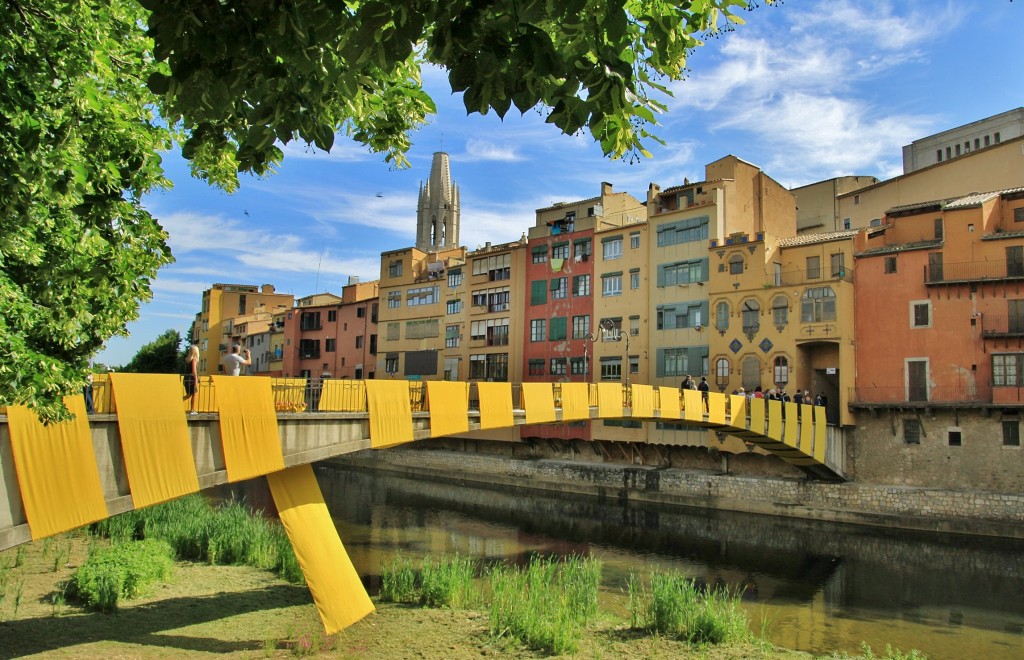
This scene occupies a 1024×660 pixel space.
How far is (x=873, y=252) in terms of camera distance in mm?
33750

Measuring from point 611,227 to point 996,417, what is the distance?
73.2 ft

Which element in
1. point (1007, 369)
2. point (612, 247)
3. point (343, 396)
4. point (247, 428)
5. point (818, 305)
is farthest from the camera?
point (612, 247)

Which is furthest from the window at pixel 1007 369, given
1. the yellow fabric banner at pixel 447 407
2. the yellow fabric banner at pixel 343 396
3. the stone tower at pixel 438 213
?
the stone tower at pixel 438 213

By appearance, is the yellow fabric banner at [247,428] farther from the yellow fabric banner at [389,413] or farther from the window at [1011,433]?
the window at [1011,433]

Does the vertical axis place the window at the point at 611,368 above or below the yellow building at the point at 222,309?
below

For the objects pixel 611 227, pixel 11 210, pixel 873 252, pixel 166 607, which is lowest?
pixel 166 607

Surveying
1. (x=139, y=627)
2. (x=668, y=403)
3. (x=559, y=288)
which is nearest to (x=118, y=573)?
(x=139, y=627)

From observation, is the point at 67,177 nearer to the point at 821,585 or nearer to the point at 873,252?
the point at 821,585

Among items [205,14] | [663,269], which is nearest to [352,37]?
[205,14]

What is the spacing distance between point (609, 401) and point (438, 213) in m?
95.5

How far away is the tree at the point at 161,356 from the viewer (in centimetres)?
7569

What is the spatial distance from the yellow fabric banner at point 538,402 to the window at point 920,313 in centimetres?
2053

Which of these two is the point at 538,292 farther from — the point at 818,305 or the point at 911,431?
the point at 911,431

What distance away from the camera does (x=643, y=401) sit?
75.7ft
